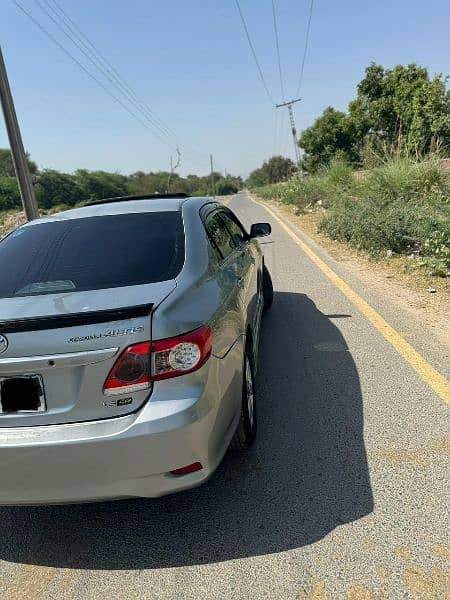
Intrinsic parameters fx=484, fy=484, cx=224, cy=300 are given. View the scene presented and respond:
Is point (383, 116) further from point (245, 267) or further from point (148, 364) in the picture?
point (148, 364)

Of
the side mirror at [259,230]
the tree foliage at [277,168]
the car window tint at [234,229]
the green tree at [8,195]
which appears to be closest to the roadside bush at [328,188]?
the side mirror at [259,230]

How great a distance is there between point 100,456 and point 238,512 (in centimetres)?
92

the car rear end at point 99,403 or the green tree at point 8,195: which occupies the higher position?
the green tree at point 8,195

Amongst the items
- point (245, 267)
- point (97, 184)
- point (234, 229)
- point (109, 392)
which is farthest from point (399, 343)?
point (97, 184)

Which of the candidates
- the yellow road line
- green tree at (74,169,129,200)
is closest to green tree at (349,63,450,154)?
the yellow road line

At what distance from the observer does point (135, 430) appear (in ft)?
6.89

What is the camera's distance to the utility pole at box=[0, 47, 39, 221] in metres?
8.63

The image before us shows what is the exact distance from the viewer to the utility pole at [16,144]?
863 cm

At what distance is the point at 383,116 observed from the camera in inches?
1471

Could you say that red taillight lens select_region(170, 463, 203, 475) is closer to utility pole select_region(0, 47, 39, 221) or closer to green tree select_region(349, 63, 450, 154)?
utility pole select_region(0, 47, 39, 221)

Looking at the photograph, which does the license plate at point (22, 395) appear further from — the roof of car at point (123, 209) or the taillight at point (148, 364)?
the roof of car at point (123, 209)

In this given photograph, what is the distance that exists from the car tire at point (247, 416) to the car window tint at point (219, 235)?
2.62 ft

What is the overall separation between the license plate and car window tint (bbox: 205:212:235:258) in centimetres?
168

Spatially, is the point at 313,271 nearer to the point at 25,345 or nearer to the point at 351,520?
the point at 351,520
